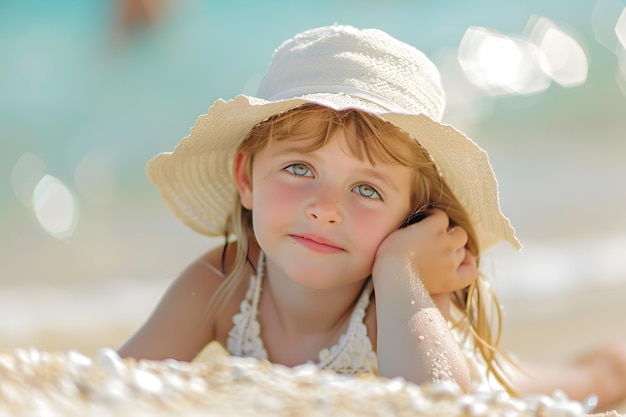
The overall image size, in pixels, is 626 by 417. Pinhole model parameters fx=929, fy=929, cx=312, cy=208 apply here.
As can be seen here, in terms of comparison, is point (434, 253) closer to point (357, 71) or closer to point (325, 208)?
point (325, 208)

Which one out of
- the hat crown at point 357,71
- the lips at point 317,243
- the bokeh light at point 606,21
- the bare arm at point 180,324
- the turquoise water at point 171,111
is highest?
the bokeh light at point 606,21

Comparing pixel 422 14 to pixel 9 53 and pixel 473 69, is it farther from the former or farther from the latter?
pixel 9 53

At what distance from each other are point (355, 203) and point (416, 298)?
334mm

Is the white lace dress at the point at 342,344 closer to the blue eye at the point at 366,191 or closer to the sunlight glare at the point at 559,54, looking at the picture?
the blue eye at the point at 366,191

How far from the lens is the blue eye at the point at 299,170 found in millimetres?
2797

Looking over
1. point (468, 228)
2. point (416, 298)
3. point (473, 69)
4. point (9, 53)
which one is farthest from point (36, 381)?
point (9, 53)

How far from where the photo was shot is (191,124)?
7.27 metres

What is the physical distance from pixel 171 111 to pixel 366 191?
190 inches

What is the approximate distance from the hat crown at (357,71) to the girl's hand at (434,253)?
1.18 feet

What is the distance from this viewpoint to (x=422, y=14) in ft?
28.6

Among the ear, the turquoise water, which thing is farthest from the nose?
the turquoise water

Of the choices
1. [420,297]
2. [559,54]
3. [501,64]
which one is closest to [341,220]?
[420,297]

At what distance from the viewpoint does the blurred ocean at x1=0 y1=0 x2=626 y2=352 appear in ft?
18.0

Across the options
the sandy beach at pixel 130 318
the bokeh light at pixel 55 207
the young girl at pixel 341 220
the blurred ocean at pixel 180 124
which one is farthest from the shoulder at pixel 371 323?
the bokeh light at pixel 55 207
